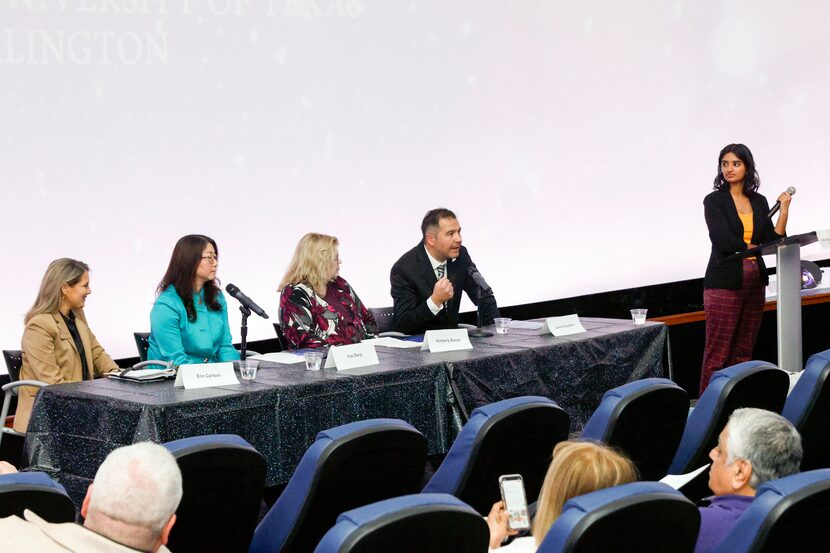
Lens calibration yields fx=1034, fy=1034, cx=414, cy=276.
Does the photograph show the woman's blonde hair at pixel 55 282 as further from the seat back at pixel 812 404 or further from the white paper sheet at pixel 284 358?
the seat back at pixel 812 404

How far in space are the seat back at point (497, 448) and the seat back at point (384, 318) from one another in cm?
263

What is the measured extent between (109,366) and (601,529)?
3.31 metres

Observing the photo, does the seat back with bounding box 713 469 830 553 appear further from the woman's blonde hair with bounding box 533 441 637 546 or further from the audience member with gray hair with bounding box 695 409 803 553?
the audience member with gray hair with bounding box 695 409 803 553

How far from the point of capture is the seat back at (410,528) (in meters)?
1.65

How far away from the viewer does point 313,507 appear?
233cm

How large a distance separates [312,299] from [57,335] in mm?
1109

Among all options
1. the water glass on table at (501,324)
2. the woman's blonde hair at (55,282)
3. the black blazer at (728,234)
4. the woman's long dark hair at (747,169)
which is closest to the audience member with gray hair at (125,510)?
the woman's blonde hair at (55,282)

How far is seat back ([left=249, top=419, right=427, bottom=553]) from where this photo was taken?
2.31 meters

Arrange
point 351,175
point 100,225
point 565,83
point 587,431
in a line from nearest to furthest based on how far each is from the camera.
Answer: point 587,431 < point 100,225 < point 351,175 < point 565,83

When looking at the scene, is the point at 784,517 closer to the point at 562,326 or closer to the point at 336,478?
the point at 336,478

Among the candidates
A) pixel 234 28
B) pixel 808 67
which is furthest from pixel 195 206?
Result: pixel 808 67

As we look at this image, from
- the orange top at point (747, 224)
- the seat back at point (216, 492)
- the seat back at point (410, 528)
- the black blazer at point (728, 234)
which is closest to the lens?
the seat back at point (410, 528)

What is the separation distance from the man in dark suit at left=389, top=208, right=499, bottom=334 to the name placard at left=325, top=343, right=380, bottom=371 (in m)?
0.97

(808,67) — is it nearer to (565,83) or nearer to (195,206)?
(565,83)
